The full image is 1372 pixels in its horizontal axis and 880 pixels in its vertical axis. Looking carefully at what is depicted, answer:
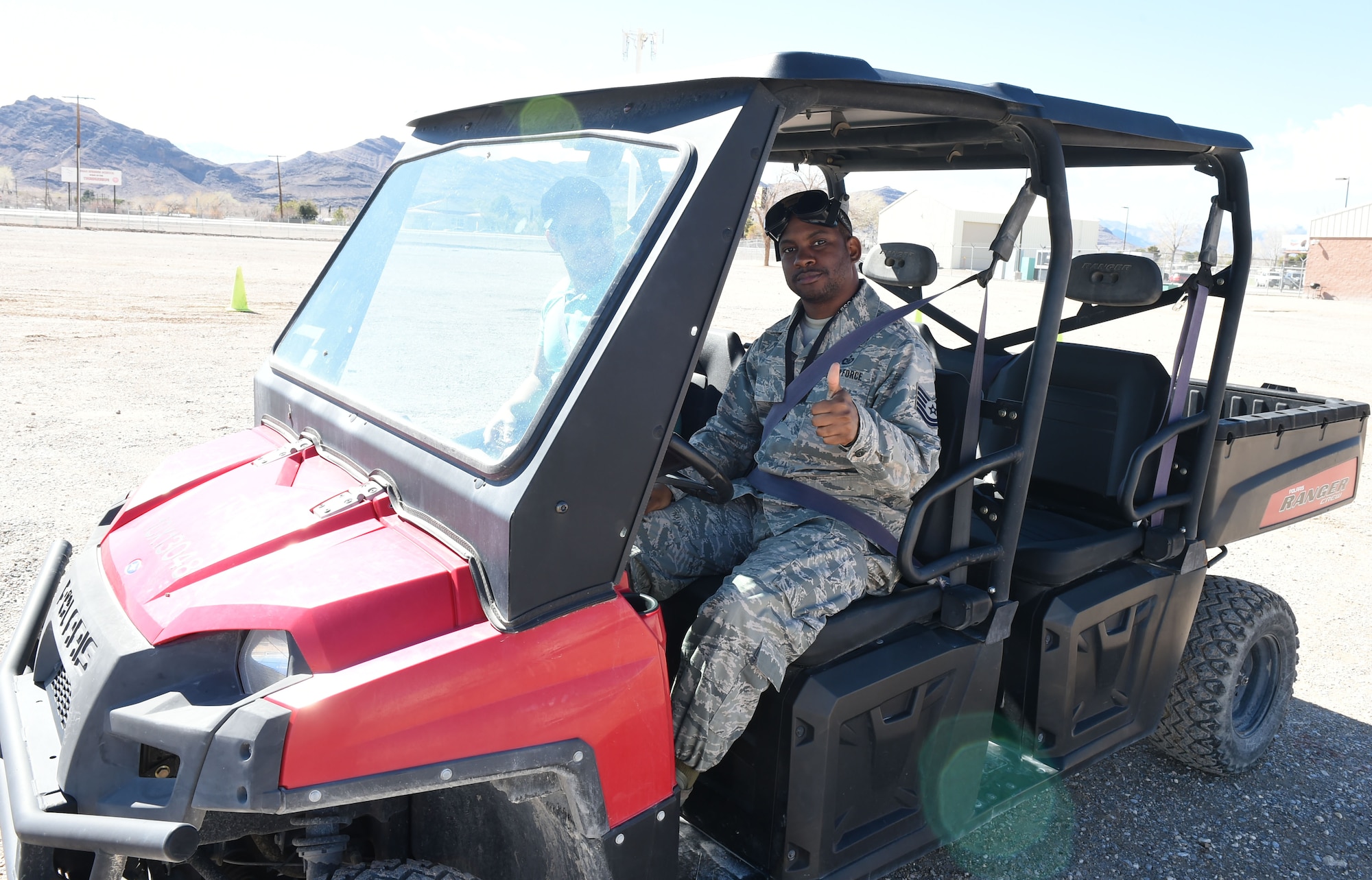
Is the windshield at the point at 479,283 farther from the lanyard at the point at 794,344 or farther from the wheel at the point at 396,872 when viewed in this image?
the lanyard at the point at 794,344

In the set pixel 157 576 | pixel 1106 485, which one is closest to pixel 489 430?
pixel 157 576

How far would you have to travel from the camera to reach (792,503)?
2.61 metres

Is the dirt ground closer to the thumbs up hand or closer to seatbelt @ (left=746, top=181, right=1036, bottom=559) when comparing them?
seatbelt @ (left=746, top=181, right=1036, bottom=559)

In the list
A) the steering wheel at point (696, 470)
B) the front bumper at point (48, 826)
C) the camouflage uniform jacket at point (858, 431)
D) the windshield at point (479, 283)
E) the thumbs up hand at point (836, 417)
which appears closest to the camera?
the front bumper at point (48, 826)

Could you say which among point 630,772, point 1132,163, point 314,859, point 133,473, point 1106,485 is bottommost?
point 133,473

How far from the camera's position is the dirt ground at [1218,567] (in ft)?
9.78

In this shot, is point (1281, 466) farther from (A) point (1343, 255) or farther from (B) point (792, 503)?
(A) point (1343, 255)

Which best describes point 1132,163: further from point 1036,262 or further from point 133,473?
point 1036,262

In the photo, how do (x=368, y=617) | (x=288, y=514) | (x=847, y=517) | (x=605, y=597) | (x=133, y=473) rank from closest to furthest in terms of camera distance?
(x=368, y=617) < (x=605, y=597) < (x=288, y=514) < (x=847, y=517) < (x=133, y=473)

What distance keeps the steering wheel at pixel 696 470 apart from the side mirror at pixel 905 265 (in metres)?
1.33

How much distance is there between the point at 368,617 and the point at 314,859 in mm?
452

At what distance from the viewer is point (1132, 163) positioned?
331 cm

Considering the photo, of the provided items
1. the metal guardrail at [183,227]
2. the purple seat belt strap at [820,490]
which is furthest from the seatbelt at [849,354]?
the metal guardrail at [183,227]

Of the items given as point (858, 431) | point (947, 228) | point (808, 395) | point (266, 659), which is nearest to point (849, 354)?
point (808, 395)
